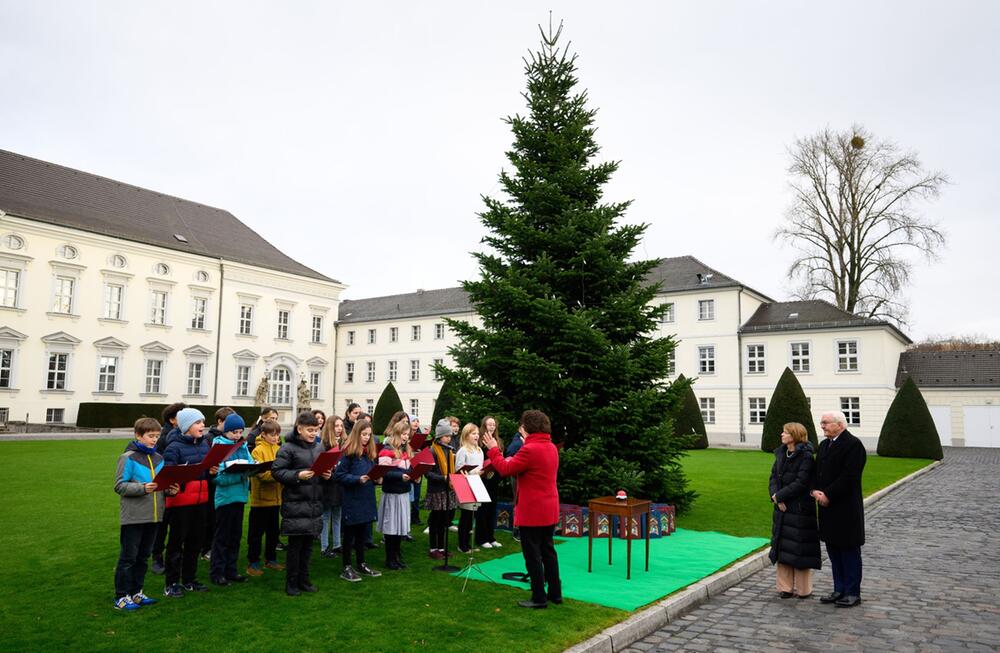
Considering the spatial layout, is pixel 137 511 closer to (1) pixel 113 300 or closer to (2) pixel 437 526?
(2) pixel 437 526

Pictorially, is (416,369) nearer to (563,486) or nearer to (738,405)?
(738,405)

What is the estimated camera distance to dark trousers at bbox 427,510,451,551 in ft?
29.5

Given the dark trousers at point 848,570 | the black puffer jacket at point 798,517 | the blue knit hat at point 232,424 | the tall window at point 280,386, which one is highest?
the tall window at point 280,386

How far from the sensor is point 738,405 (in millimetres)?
40531

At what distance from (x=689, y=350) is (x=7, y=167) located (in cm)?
4004

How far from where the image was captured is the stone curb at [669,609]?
19.1 feet

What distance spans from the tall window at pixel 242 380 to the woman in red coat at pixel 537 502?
40.9m

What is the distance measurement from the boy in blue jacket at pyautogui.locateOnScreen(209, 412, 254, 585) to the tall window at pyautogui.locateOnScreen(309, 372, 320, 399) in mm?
42390

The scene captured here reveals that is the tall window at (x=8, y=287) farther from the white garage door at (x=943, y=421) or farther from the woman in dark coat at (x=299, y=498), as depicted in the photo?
the white garage door at (x=943, y=421)

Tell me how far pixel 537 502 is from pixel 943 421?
43.4 meters

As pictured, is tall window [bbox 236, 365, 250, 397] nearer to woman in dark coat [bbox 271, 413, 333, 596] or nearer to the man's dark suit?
woman in dark coat [bbox 271, 413, 333, 596]

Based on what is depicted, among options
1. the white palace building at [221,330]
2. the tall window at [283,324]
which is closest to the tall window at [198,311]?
the white palace building at [221,330]

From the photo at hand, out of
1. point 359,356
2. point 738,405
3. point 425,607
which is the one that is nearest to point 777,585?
point 425,607

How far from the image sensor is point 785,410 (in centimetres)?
3027
